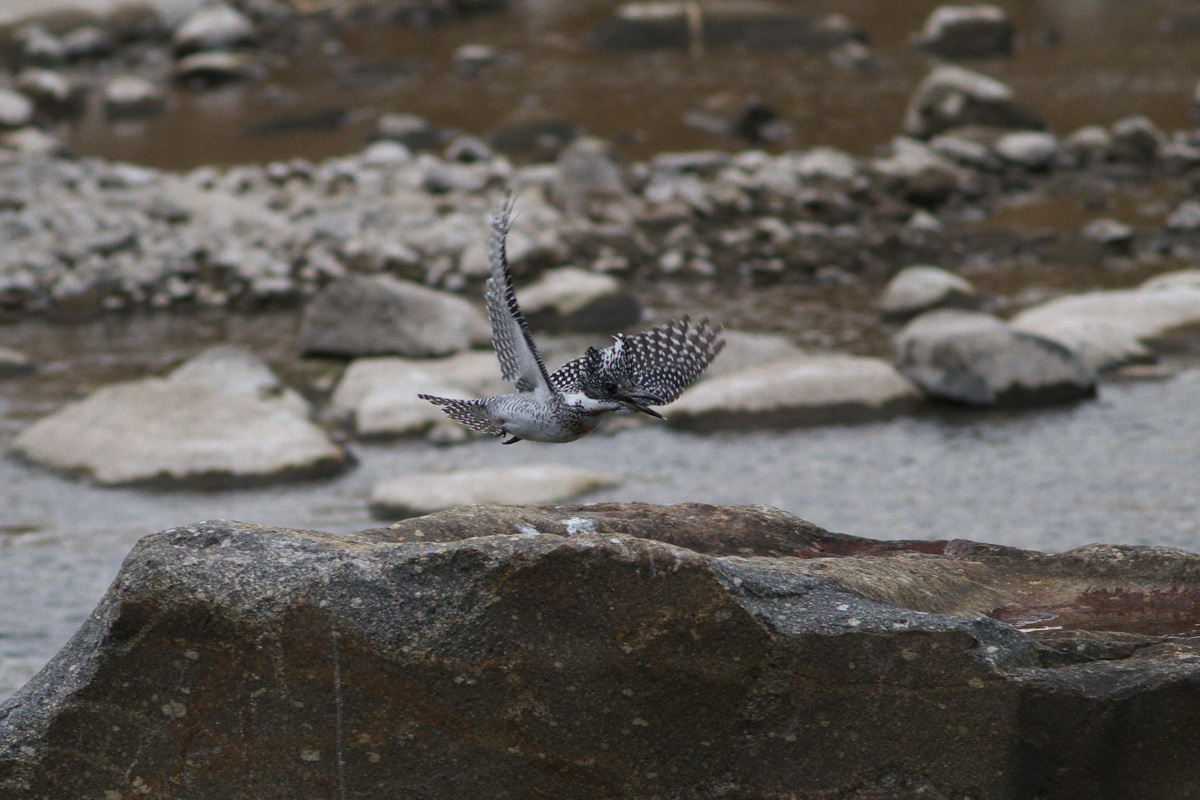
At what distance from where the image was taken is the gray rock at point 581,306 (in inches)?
762

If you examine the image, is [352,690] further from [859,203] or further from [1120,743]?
[859,203]

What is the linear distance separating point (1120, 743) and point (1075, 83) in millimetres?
29248

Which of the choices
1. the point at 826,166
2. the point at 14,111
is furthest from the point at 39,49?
the point at 826,166

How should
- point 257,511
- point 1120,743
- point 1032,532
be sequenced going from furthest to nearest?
point 257,511 < point 1032,532 < point 1120,743

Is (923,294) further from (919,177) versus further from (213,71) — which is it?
(213,71)

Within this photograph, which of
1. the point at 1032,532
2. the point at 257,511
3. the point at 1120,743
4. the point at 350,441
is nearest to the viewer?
the point at 1120,743

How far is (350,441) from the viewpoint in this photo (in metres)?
16.0

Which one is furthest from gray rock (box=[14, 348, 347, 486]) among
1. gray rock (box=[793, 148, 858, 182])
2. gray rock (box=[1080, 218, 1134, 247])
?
gray rock (box=[1080, 218, 1134, 247])

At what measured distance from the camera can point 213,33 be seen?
4053cm

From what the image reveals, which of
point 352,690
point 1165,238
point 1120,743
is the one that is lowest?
point 1165,238

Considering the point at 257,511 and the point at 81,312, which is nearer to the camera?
the point at 257,511

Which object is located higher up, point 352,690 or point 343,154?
point 352,690

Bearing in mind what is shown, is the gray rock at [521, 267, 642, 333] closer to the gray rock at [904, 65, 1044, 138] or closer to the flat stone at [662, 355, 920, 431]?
the flat stone at [662, 355, 920, 431]

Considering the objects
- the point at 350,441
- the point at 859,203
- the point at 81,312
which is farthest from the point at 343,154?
the point at 350,441
